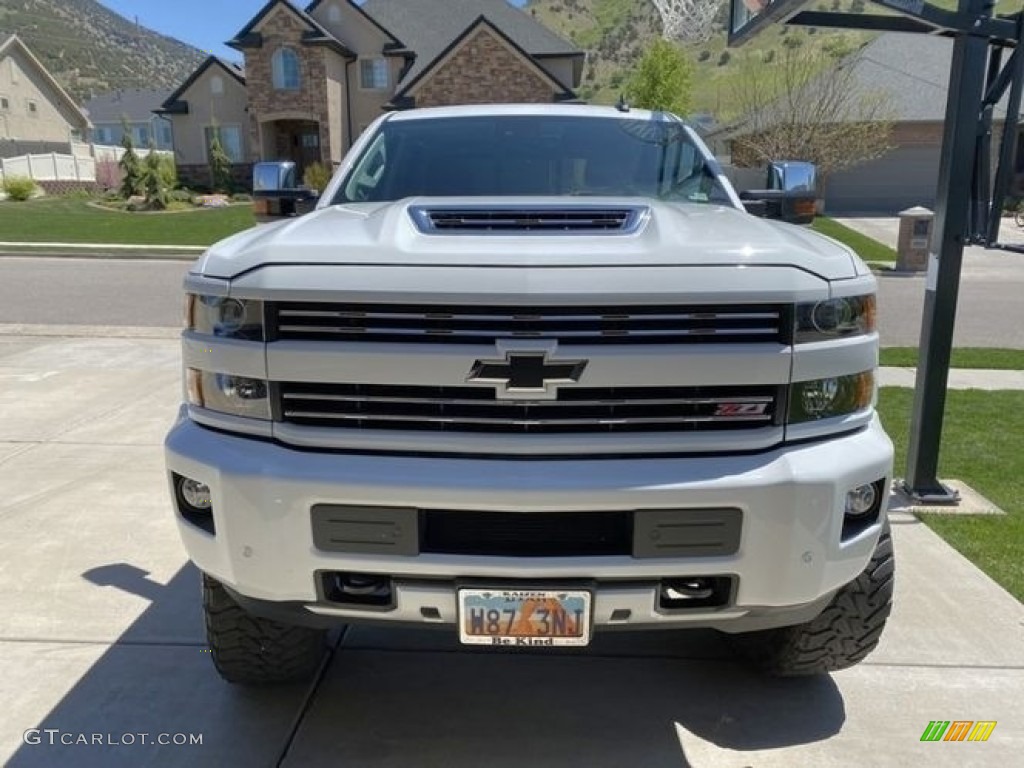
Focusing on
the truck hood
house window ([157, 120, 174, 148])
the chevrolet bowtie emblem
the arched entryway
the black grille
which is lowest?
the black grille

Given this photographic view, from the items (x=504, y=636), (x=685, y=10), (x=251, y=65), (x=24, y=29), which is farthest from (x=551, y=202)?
(x=24, y=29)

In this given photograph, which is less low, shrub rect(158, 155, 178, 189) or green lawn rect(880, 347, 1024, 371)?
→ shrub rect(158, 155, 178, 189)

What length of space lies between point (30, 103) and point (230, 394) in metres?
62.6

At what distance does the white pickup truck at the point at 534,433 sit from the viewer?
220cm

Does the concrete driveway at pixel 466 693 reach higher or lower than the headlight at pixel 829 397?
lower

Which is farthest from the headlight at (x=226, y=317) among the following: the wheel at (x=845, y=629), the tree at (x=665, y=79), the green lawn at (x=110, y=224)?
the tree at (x=665, y=79)

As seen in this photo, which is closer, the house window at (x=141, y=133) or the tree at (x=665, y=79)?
the tree at (x=665, y=79)

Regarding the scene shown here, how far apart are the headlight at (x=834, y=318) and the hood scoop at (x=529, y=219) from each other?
1.81 ft

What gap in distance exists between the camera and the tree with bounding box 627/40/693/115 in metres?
35.7

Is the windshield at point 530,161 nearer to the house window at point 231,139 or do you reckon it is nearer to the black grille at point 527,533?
the black grille at point 527,533

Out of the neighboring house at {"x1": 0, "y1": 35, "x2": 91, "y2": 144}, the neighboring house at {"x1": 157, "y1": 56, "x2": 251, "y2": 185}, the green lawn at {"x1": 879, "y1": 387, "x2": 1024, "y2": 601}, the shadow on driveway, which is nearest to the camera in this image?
the shadow on driveway

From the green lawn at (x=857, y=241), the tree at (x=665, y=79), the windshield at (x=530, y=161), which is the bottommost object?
the green lawn at (x=857, y=241)

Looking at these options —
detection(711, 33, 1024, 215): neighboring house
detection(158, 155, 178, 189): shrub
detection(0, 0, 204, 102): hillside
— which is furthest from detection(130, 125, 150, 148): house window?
detection(0, 0, 204, 102): hillside

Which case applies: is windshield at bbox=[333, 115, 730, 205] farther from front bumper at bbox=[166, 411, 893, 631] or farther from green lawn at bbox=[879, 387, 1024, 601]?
green lawn at bbox=[879, 387, 1024, 601]
